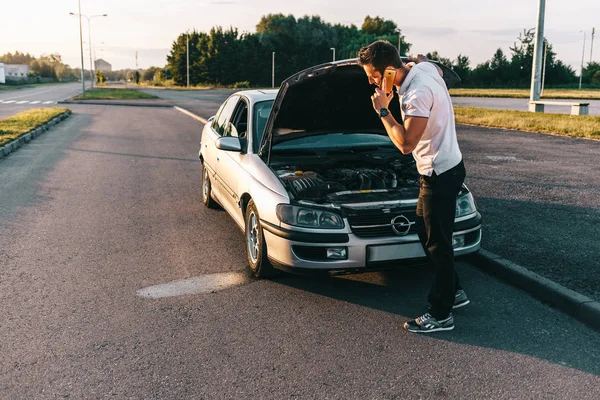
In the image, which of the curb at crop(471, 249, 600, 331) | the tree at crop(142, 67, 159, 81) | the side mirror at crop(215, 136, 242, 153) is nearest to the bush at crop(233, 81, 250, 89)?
the tree at crop(142, 67, 159, 81)

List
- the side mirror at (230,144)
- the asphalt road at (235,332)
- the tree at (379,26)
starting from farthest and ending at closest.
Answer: the tree at (379,26) < the side mirror at (230,144) < the asphalt road at (235,332)

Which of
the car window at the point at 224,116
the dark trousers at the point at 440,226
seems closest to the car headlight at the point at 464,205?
the dark trousers at the point at 440,226

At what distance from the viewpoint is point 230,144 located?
17.3ft

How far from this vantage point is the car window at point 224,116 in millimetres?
6552

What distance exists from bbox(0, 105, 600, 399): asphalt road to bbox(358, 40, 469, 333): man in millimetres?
391

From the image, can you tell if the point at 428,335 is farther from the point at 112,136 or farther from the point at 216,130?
the point at 112,136

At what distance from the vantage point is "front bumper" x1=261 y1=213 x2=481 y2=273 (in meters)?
4.05

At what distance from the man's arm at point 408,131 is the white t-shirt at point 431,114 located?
36 millimetres

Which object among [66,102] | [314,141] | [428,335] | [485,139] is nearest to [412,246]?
[428,335]

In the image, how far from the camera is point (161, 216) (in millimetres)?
6918

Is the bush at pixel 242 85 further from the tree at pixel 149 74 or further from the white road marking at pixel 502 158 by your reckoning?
the white road marking at pixel 502 158

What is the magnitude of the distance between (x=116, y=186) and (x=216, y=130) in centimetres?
271

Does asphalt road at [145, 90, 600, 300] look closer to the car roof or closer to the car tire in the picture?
the car roof

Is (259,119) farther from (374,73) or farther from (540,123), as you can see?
(540,123)
